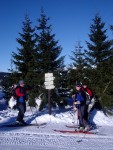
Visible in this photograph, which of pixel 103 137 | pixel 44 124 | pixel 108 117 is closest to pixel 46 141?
pixel 103 137

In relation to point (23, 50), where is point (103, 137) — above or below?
below

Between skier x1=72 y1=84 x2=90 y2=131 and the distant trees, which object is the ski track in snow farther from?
the distant trees

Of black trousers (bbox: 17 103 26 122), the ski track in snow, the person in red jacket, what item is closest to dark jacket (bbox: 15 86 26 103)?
the person in red jacket

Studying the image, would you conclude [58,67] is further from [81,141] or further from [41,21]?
[81,141]

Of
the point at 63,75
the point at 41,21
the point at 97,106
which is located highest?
the point at 41,21

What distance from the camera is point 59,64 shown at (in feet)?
69.7

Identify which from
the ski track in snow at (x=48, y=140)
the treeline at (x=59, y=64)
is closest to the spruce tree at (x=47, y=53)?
the treeline at (x=59, y=64)

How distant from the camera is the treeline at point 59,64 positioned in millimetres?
18391

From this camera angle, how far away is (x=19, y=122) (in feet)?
44.3

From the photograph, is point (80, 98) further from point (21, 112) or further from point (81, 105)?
point (21, 112)

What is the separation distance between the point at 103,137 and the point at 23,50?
556 inches

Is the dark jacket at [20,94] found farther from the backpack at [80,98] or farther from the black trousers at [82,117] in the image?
the black trousers at [82,117]

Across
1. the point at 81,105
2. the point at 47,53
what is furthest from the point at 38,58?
the point at 81,105

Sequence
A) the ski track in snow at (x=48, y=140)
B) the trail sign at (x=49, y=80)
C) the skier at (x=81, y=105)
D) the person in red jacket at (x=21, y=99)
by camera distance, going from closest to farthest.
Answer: the ski track in snow at (x=48, y=140) < the skier at (x=81, y=105) < the person in red jacket at (x=21, y=99) < the trail sign at (x=49, y=80)
